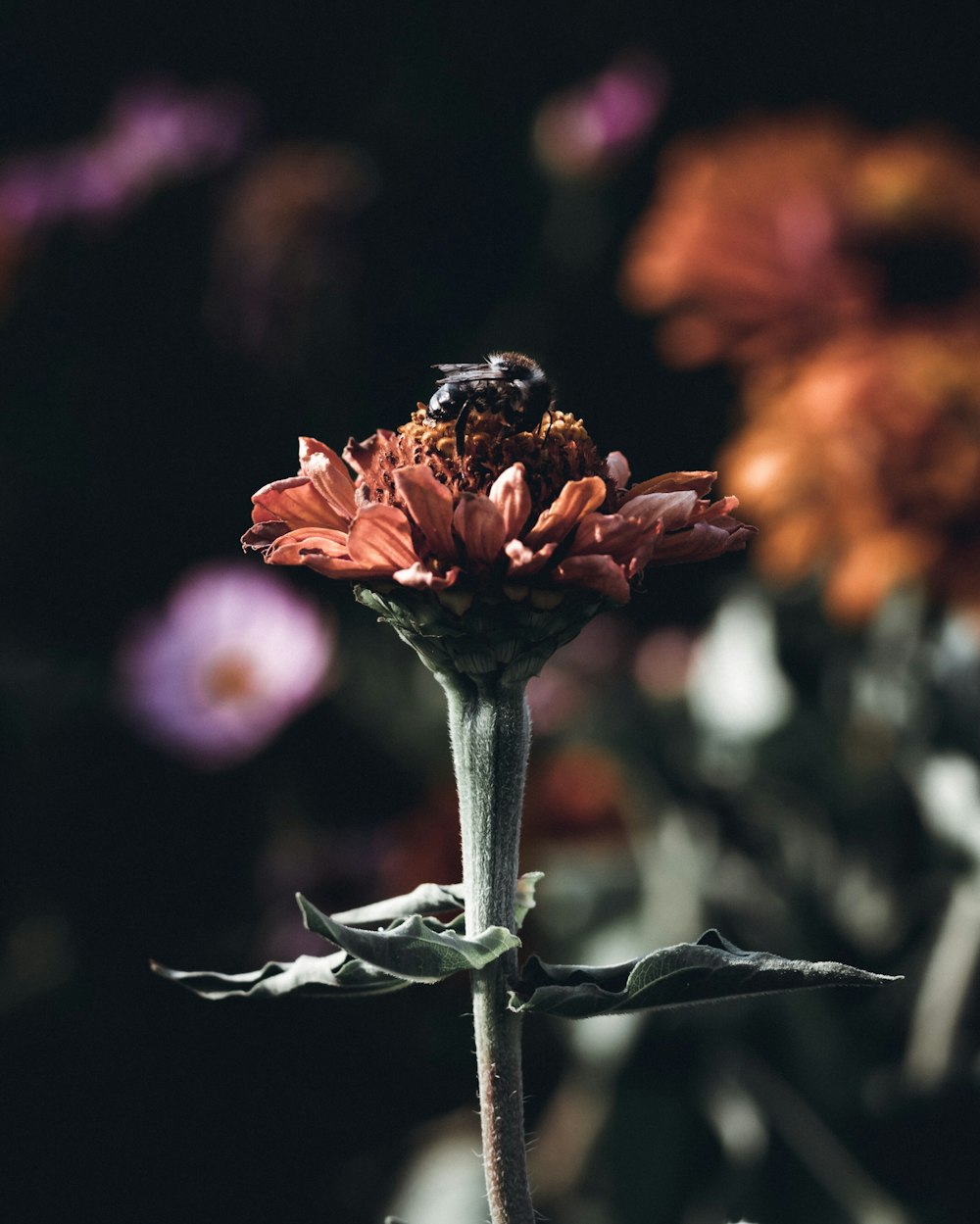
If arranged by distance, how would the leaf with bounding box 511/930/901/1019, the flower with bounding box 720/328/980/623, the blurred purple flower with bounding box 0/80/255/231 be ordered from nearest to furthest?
1. the leaf with bounding box 511/930/901/1019
2. the flower with bounding box 720/328/980/623
3. the blurred purple flower with bounding box 0/80/255/231

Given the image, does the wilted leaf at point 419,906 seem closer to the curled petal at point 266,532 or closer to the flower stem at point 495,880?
the flower stem at point 495,880

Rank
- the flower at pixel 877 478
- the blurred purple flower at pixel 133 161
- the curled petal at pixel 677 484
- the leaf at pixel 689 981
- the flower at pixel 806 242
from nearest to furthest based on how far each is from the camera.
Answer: the leaf at pixel 689 981 < the curled petal at pixel 677 484 < the flower at pixel 877 478 < the flower at pixel 806 242 < the blurred purple flower at pixel 133 161

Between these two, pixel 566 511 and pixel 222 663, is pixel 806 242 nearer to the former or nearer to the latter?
pixel 222 663

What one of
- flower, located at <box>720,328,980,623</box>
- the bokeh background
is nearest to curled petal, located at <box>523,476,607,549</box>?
the bokeh background

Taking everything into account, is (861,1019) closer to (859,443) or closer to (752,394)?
(859,443)

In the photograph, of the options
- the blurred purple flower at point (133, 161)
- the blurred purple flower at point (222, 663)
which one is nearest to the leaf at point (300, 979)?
the blurred purple flower at point (222, 663)

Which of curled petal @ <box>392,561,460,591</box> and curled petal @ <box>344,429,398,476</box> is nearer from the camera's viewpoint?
curled petal @ <box>392,561,460,591</box>

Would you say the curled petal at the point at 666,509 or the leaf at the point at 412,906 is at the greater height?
the curled petal at the point at 666,509

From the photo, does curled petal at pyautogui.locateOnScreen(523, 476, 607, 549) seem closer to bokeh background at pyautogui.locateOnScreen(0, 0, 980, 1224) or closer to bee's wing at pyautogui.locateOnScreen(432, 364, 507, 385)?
bee's wing at pyautogui.locateOnScreen(432, 364, 507, 385)
